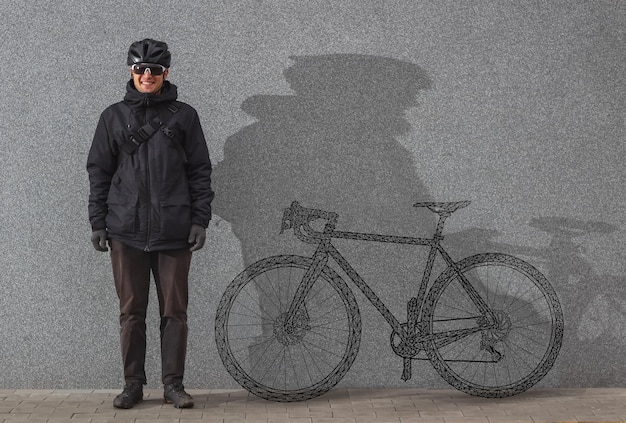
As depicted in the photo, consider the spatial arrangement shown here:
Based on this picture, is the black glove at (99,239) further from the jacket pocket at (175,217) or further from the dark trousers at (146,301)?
the jacket pocket at (175,217)

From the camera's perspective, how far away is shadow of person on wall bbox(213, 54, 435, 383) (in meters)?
7.52

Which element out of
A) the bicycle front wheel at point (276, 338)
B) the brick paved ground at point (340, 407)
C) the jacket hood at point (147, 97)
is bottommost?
the brick paved ground at point (340, 407)

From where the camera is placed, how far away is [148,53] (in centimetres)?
694

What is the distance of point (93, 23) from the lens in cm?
748

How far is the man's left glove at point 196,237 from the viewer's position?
6.97 m

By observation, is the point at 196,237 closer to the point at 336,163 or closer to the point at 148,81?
the point at 148,81

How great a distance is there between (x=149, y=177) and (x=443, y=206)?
1.88 metres

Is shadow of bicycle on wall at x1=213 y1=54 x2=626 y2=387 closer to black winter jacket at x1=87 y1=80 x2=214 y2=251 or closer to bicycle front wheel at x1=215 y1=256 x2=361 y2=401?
bicycle front wheel at x1=215 y1=256 x2=361 y2=401

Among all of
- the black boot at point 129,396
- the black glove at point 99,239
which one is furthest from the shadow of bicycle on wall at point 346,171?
the black boot at point 129,396

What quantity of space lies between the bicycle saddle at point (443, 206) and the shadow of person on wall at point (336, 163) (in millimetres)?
98

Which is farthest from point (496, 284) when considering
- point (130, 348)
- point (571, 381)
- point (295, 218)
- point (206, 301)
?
point (130, 348)

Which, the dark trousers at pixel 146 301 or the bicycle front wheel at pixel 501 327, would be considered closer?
the dark trousers at pixel 146 301

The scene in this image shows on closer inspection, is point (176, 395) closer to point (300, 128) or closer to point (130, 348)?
point (130, 348)

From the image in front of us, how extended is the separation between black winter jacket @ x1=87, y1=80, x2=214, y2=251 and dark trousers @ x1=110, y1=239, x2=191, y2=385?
0.12 meters
